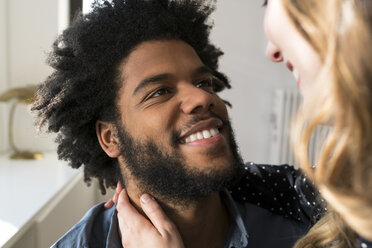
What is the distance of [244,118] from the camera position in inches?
114

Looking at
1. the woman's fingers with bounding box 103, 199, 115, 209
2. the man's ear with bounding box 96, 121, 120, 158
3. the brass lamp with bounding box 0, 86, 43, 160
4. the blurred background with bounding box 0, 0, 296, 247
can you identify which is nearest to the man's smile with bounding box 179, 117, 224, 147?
the man's ear with bounding box 96, 121, 120, 158

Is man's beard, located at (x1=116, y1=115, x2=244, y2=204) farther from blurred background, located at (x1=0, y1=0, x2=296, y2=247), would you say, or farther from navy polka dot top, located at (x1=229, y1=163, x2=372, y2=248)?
blurred background, located at (x1=0, y1=0, x2=296, y2=247)

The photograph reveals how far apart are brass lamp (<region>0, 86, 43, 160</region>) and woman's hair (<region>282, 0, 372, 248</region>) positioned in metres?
1.59

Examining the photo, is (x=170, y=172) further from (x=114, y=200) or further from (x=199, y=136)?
(x=114, y=200)

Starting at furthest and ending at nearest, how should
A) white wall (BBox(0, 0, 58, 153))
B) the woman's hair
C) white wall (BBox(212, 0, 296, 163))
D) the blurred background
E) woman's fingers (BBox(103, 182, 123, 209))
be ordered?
1. white wall (BBox(212, 0, 296, 163))
2. white wall (BBox(0, 0, 58, 153))
3. the blurred background
4. woman's fingers (BBox(103, 182, 123, 209))
5. the woman's hair

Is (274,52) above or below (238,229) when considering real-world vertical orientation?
above

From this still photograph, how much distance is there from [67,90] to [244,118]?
180 cm

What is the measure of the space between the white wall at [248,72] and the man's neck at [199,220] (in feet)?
5.30

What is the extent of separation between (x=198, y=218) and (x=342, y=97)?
669mm

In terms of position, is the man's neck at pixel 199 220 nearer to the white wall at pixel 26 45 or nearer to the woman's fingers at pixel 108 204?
the woman's fingers at pixel 108 204

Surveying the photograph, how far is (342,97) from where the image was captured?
0.64 m

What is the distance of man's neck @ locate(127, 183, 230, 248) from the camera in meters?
1.19

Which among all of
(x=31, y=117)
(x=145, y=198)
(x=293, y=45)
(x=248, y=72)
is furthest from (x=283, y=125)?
(x=293, y=45)

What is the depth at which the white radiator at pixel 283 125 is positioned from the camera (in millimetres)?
2842
